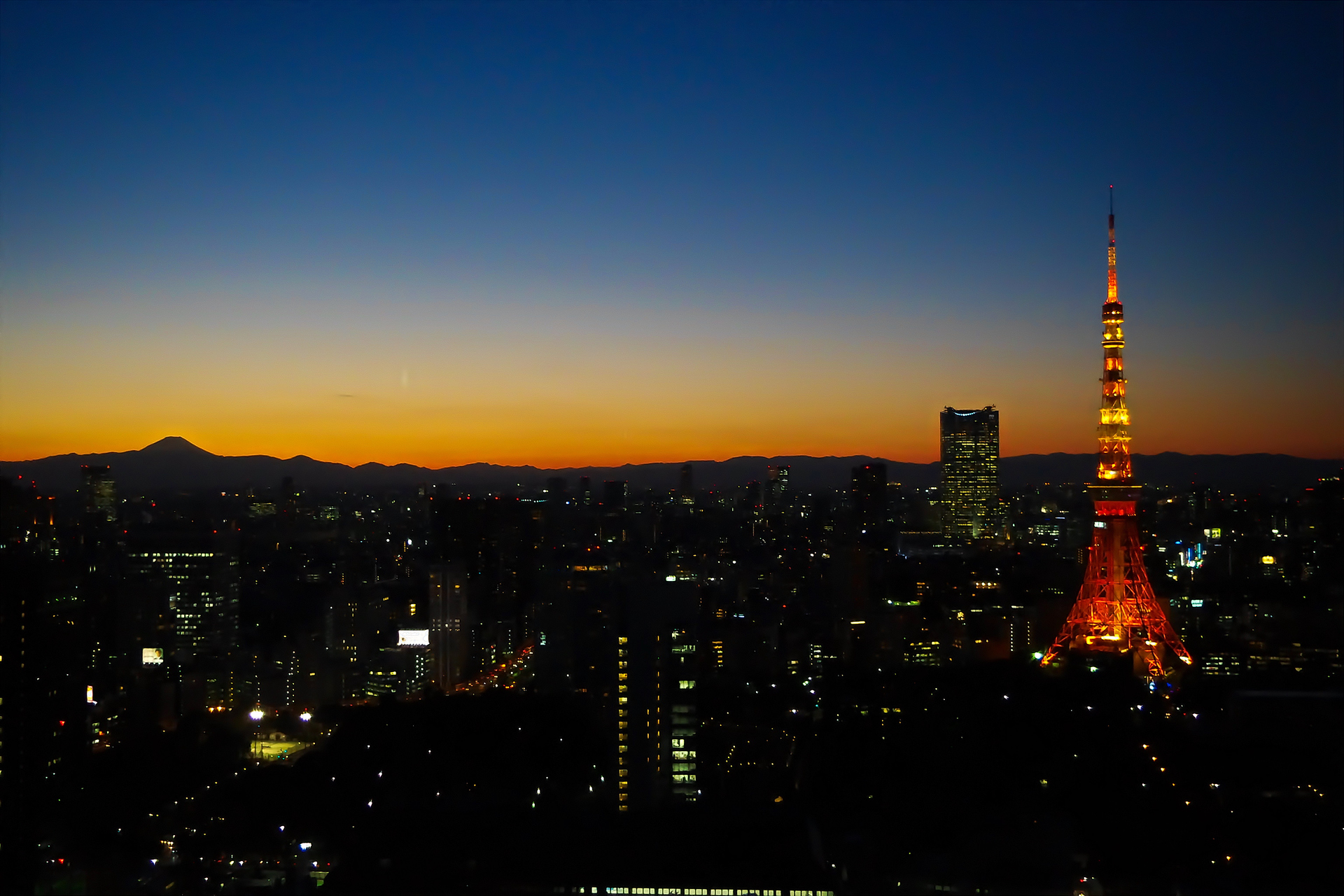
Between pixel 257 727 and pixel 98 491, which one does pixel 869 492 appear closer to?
pixel 257 727

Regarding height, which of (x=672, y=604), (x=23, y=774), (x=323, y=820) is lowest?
(x=323, y=820)

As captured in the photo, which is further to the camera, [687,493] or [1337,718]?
[687,493]

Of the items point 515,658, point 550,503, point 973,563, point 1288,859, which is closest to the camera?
point 1288,859

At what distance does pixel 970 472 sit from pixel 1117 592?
5.37ft

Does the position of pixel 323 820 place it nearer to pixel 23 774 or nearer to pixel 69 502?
pixel 23 774

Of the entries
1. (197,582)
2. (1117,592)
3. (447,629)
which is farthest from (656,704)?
(1117,592)

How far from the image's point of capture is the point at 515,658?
25.8 ft

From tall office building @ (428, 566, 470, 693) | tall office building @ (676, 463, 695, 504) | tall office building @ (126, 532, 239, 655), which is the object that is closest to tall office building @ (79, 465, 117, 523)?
tall office building @ (126, 532, 239, 655)

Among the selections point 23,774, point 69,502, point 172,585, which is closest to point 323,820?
point 23,774

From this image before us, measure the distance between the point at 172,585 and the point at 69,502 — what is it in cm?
187

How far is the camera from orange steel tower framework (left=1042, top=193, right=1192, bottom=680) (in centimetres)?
802

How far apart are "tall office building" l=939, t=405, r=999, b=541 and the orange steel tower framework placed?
2.89 ft

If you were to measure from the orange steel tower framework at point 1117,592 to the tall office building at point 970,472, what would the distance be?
2.89ft

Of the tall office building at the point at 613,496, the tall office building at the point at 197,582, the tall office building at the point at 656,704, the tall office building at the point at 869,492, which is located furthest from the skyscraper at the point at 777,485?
the tall office building at the point at 197,582
